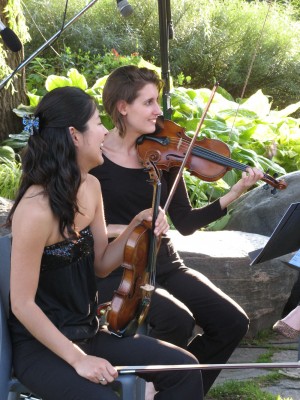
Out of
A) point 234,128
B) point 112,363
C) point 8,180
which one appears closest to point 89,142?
point 112,363

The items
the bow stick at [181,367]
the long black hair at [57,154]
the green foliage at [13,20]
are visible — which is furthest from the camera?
the green foliage at [13,20]

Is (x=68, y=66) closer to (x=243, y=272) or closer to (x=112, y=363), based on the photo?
(x=243, y=272)

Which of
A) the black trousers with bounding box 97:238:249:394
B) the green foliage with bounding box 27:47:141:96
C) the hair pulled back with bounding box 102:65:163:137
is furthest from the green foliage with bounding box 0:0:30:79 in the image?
the black trousers with bounding box 97:238:249:394

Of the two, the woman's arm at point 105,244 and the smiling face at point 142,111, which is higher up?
the smiling face at point 142,111

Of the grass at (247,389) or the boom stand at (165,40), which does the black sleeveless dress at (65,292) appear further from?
the boom stand at (165,40)

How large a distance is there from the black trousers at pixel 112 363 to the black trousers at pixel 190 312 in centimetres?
53

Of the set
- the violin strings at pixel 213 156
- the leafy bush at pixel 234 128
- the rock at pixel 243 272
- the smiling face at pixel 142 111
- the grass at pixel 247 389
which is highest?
→ the smiling face at pixel 142 111

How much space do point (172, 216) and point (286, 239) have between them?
2.88 feet

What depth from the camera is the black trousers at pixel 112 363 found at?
2.20 metres

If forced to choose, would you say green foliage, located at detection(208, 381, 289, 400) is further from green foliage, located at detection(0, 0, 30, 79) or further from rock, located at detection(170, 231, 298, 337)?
green foliage, located at detection(0, 0, 30, 79)

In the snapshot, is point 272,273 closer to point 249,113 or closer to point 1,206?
point 1,206

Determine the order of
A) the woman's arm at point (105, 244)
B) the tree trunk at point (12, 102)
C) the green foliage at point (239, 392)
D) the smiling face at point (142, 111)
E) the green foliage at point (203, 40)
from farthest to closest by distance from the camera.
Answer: the green foliage at point (203, 40) → the tree trunk at point (12, 102) → the green foliage at point (239, 392) → the smiling face at point (142, 111) → the woman's arm at point (105, 244)

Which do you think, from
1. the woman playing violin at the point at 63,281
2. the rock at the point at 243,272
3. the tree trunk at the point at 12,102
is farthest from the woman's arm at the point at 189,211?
the tree trunk at the point at 12,102

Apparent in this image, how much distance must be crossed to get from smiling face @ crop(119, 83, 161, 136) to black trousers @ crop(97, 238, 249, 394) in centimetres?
48
